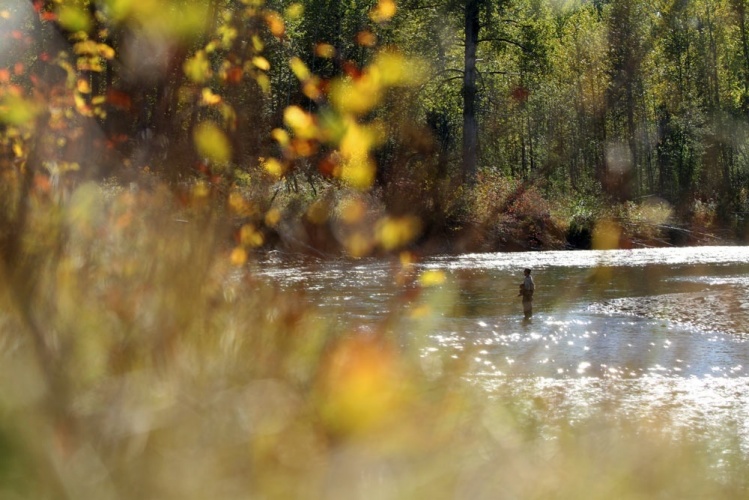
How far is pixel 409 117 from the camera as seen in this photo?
39.4 meters

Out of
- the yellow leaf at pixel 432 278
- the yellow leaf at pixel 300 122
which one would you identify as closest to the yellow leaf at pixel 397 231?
the yellow leaf at pixel 300 122

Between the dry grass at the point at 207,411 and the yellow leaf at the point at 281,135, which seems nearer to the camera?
the dry grass at the point at 207,411

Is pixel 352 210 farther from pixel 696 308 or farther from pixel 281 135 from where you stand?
pixel 281 135

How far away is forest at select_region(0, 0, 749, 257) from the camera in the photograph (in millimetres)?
11172

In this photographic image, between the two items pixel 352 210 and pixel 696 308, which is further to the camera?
pixel 352 210

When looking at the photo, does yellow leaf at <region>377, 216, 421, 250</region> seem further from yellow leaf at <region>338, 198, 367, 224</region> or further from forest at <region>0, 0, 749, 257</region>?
yellow leaf at <region>338, 198, 367, 224</region>

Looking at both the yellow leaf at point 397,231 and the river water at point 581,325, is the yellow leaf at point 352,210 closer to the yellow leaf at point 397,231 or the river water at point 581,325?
the yellow leaf at point 397,231

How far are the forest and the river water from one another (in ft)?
10.5

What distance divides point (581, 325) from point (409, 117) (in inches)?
992

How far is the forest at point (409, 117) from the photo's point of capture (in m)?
11.2

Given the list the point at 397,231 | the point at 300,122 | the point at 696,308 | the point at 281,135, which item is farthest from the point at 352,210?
the point at 281,135

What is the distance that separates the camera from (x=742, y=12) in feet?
202

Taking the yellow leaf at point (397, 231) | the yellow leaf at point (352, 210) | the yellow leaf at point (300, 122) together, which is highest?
the yellow leaf at point (300, 122)

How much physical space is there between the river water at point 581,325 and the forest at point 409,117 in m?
3.21
